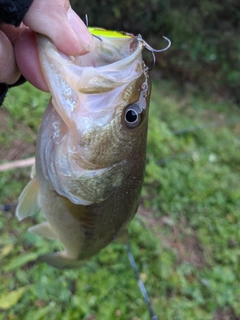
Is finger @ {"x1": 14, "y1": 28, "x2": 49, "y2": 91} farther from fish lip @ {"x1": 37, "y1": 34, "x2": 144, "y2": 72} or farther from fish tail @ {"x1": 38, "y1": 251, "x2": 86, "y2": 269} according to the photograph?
fish tail @ {"x1": 38, "y1": 251, "x2": 86, "y2": 269}

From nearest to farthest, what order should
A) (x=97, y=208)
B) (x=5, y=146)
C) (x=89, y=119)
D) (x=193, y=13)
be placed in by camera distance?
(x=89, y=119), (x=97, y=208), (x=5, y=146), (x=193, y=13)

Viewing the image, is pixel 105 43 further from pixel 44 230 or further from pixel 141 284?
pixel 141 284

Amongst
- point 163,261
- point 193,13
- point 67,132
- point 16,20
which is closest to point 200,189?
point 163,261

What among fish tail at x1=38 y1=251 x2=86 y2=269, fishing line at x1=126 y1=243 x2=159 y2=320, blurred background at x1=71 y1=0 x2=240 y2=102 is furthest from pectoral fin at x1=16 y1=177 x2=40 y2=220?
blurred background at x1=71 y1=0 x2=240 y2=102

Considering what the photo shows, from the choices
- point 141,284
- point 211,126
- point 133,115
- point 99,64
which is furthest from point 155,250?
point 211,126

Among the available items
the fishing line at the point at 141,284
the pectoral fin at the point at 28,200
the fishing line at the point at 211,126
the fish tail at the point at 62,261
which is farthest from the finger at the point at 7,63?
the fishing line at the point at 211,126

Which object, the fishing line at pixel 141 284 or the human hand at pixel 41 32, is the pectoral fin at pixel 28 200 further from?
the fishing line at pixel 141 284

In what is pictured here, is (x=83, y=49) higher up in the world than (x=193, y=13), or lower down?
higher up

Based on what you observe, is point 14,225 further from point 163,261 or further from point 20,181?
point 163,261
